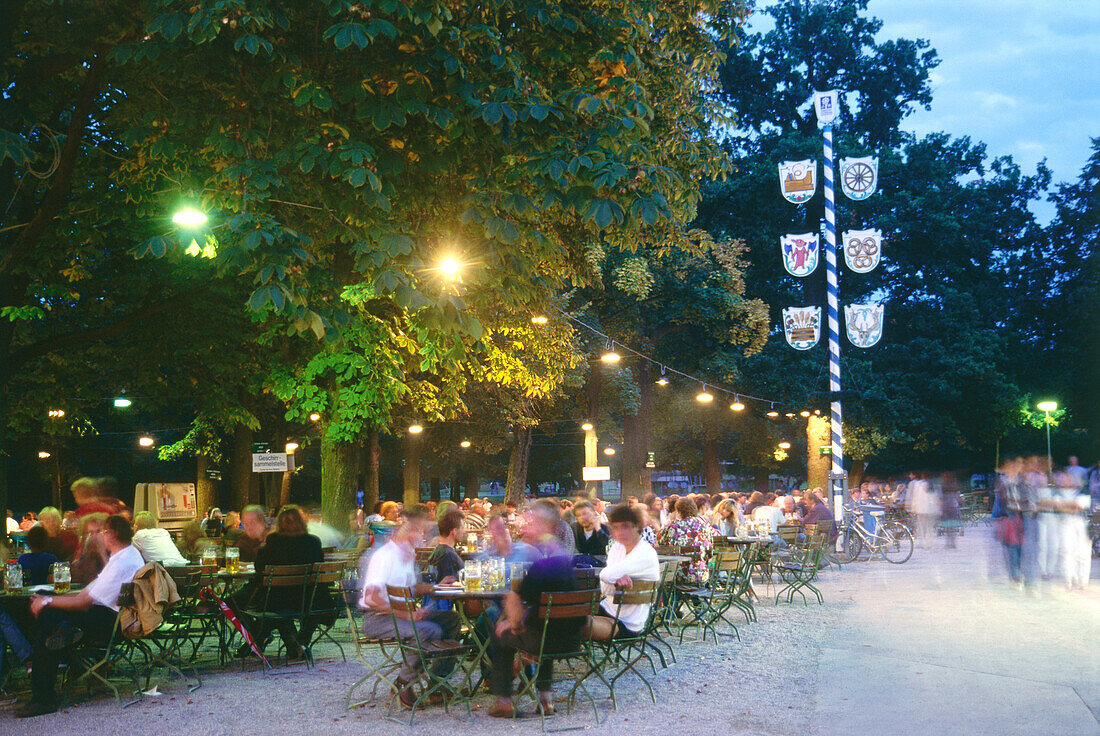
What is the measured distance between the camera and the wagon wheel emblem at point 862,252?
25859 mm

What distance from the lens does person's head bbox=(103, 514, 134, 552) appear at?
26.0 ft

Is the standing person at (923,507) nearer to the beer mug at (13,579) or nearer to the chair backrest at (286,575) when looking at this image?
the chair backrest at (286,575)

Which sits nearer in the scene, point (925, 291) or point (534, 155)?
point (534, 155)

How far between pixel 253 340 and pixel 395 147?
757 centimetres

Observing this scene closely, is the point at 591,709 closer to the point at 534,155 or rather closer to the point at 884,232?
the point at 534,155

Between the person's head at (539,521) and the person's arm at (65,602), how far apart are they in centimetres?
352

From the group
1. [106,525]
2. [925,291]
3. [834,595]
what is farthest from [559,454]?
[106,525]

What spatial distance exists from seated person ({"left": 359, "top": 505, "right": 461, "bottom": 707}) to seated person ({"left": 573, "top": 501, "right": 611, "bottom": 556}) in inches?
153

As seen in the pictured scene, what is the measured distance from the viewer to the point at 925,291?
4062cm

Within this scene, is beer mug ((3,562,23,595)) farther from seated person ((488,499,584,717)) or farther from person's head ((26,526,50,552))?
seated person ((488,499,584,717))

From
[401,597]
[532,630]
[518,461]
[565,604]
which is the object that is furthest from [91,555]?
[518,461]

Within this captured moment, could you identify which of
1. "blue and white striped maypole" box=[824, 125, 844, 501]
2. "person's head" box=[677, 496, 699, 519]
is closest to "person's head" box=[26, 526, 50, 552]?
"person's head" box=[677, 496, 699, 519]

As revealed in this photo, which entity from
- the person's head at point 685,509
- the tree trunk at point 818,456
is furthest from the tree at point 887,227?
the person's head at point 685,509

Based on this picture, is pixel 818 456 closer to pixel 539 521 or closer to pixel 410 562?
pixel 539 521
